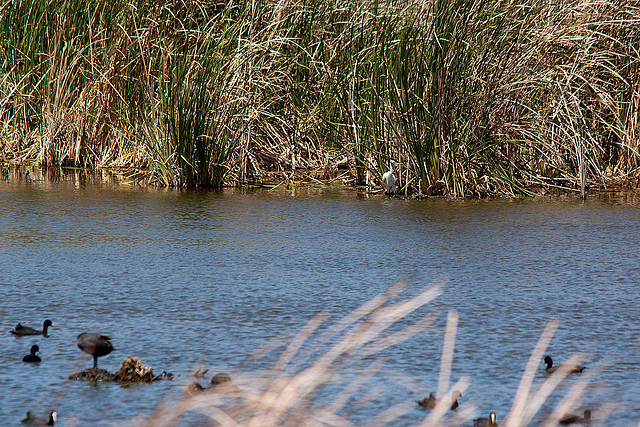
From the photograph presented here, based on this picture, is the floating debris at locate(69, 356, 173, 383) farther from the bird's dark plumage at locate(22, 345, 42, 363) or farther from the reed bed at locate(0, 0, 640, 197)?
the reed bed at locate(0, 0, 640, 197)

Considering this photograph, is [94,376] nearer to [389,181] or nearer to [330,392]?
[330,392]

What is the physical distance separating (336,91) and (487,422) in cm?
538

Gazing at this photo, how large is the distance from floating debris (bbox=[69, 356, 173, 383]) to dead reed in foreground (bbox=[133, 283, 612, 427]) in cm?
16

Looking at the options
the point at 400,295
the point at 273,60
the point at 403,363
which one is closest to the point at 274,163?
the point at 273,60

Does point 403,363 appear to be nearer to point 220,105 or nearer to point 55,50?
point 220,105

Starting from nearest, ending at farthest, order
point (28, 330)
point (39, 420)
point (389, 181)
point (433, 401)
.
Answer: point (39, 420), point (433, 401), point (28, 330), point (389, 181)

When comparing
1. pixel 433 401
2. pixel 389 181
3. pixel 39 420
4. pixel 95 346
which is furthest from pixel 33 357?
pixel 389 181

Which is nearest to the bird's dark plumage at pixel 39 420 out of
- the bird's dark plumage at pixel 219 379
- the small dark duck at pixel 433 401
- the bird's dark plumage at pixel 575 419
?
the bird's dark plumage at pixel 219 379

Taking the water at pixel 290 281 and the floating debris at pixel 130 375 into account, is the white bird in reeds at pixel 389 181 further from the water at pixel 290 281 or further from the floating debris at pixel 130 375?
the floating debris at pixel 130 375

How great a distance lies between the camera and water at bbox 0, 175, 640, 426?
8.90 feet

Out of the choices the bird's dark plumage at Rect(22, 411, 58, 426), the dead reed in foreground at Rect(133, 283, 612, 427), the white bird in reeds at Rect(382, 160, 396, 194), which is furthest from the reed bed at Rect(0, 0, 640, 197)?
the bird's dark plumage at Rect(22, 411, 58, 426)

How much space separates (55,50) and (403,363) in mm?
6296

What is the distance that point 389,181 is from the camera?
6.66m

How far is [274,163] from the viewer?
8000mm
